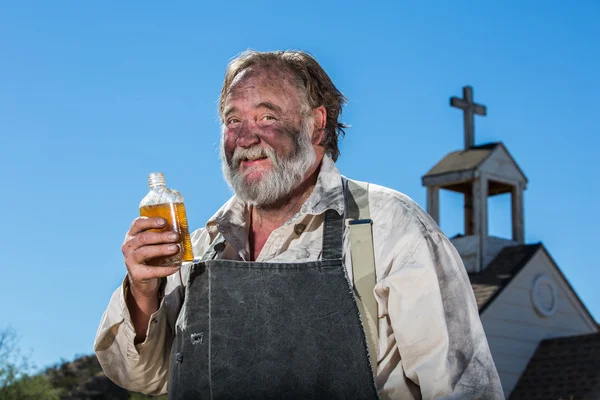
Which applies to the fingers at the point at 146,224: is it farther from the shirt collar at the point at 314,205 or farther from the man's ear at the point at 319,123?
the man's ear at the point at 319,123

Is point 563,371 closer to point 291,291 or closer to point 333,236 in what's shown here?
point 333,236

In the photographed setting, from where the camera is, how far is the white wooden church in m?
17.3

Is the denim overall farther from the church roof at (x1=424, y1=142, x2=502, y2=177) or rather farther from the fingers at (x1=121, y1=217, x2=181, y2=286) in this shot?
the church roof at (x1=424, y1=142, x2=502, y2=177)

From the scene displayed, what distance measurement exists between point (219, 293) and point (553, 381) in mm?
14700

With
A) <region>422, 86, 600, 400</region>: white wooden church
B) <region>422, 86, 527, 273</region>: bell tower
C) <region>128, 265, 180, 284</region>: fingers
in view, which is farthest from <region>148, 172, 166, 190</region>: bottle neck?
<region>422, 86, 527, 273</region>: bell tower

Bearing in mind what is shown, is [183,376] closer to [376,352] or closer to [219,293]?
[219,293]

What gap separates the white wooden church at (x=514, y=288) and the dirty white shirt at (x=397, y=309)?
540 inches

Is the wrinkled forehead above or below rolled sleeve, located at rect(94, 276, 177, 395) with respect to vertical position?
above

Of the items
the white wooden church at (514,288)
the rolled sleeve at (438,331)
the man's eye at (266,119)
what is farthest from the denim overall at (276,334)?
the white wooden church at (514,288)

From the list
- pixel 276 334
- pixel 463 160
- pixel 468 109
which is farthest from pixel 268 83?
pixel 468 109

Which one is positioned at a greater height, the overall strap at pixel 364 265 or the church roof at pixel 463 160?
the church roof at pixel 463 160

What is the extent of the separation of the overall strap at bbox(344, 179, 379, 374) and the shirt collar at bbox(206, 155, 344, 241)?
8 cm

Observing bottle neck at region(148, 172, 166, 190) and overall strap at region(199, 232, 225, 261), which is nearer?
bottle neck at region(148, 172, 166, 190)

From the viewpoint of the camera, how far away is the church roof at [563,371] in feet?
53.2
